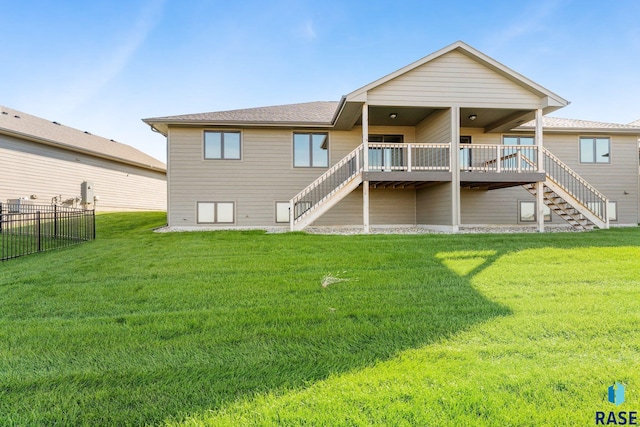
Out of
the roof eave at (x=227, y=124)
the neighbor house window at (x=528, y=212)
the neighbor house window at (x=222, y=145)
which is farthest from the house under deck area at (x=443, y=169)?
the neighbor house window at (x=222, y=145)

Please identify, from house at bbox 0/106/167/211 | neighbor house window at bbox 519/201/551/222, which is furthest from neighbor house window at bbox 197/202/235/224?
neighbor house window at bbox 519/201/551/222

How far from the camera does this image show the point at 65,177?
675 inches

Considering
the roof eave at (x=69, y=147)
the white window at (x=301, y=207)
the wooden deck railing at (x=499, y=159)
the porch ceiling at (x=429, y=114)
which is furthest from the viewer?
the roof eave at (x=69, y=147)

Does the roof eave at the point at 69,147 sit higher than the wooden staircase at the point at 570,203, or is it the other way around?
the roof eave at the point at 69,147

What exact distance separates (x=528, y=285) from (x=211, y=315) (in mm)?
4459

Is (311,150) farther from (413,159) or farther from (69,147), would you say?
(69,147)

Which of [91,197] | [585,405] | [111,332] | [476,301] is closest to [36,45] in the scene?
[91,197]

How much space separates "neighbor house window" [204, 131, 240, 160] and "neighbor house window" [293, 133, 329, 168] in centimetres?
231

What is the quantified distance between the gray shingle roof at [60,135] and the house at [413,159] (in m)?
8.03

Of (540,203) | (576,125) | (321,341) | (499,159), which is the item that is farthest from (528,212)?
(321,341)

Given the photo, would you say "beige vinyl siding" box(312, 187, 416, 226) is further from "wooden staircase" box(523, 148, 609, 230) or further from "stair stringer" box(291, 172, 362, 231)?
"wooden staircase" box(523, 148, 609, 230)

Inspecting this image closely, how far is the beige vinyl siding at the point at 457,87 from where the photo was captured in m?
11.1

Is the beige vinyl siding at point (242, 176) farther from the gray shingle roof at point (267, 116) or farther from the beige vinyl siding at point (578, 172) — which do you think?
the beige vinyl siding at point (578, 172)

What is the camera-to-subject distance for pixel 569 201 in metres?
11.4
